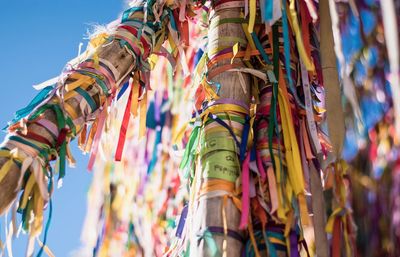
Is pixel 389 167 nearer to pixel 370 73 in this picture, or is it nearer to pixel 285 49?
pixel 370 73

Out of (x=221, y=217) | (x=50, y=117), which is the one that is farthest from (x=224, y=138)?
(x=50, y=117)

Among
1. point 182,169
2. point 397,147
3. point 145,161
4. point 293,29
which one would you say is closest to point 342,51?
point 397,147

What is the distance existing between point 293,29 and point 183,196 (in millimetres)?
506

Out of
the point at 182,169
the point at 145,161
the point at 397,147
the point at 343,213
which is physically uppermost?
the point at 145,161

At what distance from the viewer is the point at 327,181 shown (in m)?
1.49

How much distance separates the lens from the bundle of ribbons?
1436mm

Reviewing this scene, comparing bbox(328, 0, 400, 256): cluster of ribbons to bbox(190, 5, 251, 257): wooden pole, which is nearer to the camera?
bbox(328, 0, 400, 256): cluster of ribbons

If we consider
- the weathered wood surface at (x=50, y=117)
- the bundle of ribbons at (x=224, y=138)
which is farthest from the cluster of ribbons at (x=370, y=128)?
the weathered wood surface at (x=50, y=117)

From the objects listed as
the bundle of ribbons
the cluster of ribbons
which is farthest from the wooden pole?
the cluster of ribbons

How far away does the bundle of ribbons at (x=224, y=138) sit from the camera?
144cm

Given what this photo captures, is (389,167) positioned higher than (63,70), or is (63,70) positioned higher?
(63,70)

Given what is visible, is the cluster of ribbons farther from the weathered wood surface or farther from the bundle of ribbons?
the weathered wood surface

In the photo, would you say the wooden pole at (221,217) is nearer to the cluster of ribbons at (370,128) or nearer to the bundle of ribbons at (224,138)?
the bundle of ribbons at (224,138)

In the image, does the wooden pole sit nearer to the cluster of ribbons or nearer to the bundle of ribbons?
the bundle of ribbons
